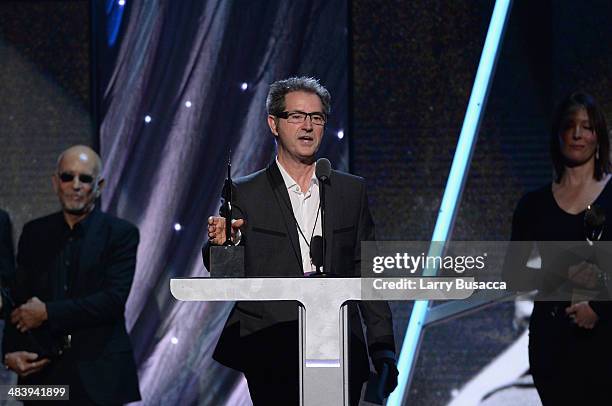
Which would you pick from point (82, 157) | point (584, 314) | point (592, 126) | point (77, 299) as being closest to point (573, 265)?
point (584, 314)

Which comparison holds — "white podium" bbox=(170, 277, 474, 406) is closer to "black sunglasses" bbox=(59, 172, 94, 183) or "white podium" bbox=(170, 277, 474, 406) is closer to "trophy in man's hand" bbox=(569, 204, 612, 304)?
"trophy in man's hand" bbox=(569, 204, 612, 304)

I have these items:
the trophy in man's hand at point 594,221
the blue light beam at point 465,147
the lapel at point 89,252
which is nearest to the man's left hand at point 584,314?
the trophy in man's hand at point 594,221

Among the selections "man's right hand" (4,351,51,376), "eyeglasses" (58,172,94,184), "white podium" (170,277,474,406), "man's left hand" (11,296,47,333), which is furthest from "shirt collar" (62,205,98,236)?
"white podium" (170,277,474,406)

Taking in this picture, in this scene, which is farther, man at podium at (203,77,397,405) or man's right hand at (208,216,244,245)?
man at podium at (203,77,397,405)

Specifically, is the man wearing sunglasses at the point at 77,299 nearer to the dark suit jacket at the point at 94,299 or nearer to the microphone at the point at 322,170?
the dark suit jacket at the point at 94,299

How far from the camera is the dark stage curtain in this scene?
4262mm

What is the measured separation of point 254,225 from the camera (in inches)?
107

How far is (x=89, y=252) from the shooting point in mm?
3885

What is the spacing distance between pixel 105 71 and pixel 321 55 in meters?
0.94

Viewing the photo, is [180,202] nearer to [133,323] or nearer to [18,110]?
[133,323]

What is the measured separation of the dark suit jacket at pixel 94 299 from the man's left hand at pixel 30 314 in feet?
0.10

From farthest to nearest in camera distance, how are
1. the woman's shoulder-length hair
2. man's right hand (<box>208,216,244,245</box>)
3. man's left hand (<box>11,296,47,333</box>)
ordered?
man's left hand (<box>11,296,47,333</box>)
the woman's shoulder-length hair
man's right hand (<box>208,216,244,245</box>)

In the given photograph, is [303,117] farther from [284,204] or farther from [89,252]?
[89,252]

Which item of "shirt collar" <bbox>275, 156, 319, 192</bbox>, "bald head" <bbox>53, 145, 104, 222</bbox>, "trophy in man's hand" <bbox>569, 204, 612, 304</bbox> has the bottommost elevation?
"trophy in man's hand" <bbox>569, 204, 612, 304</bbox>
